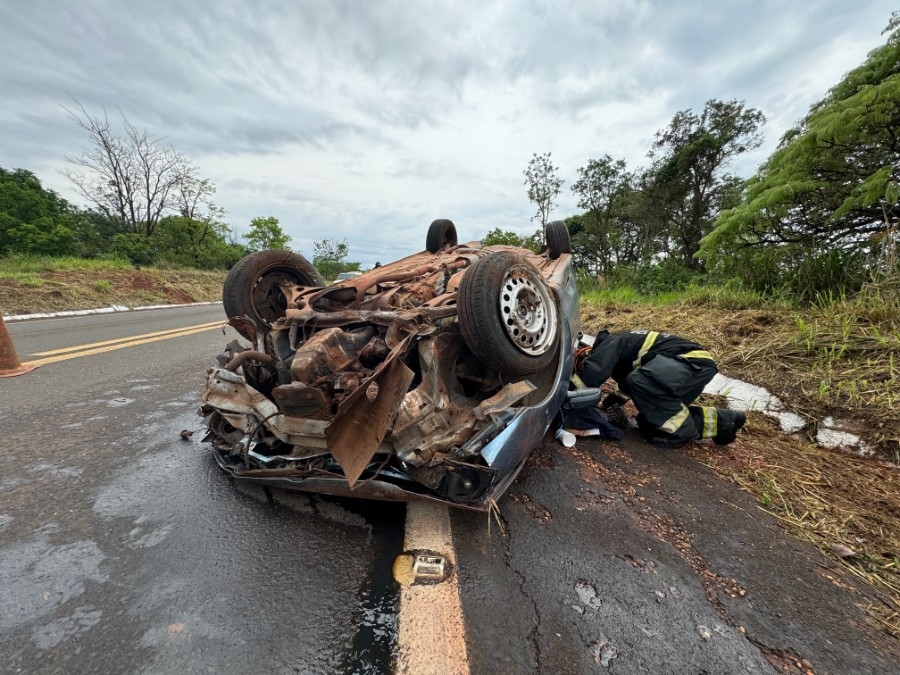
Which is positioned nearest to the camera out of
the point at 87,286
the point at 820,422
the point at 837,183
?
the point at 820,422

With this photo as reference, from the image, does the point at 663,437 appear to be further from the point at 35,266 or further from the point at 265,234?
the point at 265,234

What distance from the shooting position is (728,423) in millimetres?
2611

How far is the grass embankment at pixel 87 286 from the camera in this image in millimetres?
8820

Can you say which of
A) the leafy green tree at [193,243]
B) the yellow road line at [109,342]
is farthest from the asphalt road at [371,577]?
the leafy green tree at [193,243]

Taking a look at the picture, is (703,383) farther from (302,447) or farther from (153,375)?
(153,375)

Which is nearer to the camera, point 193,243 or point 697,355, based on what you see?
point 697,355

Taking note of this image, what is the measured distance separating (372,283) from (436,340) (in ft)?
3.43

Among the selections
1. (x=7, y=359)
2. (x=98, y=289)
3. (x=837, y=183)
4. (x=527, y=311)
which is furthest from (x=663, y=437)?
(x=98, y=289)

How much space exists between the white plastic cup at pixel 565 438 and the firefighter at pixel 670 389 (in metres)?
0.42

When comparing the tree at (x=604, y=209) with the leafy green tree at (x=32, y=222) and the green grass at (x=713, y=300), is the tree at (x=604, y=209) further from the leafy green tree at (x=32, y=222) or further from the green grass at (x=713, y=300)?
the leafy green tree at (x=32, y=222)

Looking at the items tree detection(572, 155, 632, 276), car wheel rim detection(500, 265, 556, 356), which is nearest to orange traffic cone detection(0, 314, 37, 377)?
car wheel rim detection(500, 265, 556, 356)

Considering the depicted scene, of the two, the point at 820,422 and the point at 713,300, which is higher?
the point at 713,300

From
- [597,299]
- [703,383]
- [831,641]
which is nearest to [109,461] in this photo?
[831,641]

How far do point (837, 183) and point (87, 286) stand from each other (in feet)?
53.3
